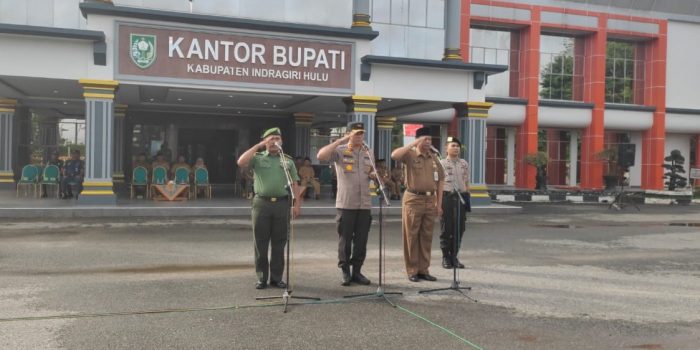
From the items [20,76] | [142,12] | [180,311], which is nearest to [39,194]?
[20,76]

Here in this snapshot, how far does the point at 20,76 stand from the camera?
1503cm

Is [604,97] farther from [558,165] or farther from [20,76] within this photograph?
[20,76]

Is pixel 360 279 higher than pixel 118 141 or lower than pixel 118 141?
lower

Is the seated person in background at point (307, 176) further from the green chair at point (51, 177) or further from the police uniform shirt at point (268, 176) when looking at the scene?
the police uniform shirt at point (268, 176)

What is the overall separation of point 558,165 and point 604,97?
172 inches

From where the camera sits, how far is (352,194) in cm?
694

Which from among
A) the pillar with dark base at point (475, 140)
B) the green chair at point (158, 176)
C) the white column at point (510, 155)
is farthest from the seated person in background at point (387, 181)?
the white column at point (510, 155)

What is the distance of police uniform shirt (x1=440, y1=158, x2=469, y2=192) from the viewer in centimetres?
839

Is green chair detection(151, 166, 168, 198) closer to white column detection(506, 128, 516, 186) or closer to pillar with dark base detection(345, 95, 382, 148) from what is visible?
pillar with dark base detection(345, 95, 382, 148)

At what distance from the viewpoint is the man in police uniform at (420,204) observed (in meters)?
7.35

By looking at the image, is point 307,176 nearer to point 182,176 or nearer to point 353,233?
point 182,176

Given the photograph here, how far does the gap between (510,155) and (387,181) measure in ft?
44.3

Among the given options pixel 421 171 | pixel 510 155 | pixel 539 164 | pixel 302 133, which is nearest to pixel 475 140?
pixel 302 133

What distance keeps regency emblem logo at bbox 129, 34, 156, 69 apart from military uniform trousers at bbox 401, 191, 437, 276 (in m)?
10.6
